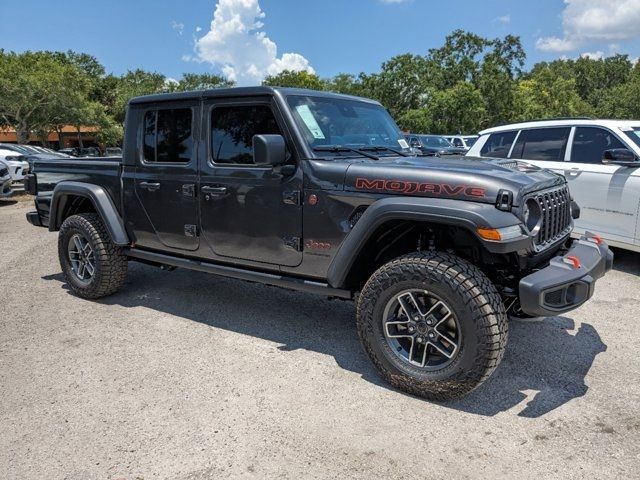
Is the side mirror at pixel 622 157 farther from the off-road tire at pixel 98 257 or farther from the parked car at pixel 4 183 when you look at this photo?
the parked car at pixel 4 183

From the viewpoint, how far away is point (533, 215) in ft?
10.5

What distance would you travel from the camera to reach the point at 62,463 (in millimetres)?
2629

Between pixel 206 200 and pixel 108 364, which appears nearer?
pixel 108 364

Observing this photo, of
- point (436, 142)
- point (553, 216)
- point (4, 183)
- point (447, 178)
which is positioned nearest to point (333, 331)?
point (447, 178)

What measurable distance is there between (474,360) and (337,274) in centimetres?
102

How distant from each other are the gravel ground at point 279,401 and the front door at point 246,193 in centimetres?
80

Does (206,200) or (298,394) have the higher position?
(206,200)

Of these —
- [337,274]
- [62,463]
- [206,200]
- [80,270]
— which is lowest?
[62,463]

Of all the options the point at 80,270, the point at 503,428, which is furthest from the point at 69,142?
→ the point at 503,428

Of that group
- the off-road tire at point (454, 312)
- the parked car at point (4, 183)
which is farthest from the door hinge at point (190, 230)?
the parked car at point (4, 183)

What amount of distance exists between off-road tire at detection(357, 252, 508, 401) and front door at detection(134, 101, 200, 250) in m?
A: 1.79

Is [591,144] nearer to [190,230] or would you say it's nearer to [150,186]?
[190,230]

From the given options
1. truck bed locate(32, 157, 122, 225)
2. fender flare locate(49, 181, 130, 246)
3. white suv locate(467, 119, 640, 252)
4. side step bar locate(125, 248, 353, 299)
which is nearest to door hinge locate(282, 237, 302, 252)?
side step bar locate(125, 248, 353, 299)

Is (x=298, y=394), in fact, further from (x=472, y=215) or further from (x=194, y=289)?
(x=194, y=289)
